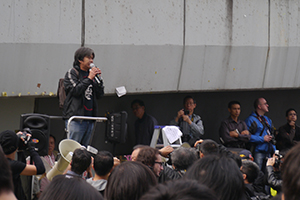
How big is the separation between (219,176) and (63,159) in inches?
106

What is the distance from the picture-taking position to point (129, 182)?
2098 millimetres

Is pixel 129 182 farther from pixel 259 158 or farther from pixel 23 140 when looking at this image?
Result: pixel 259 158

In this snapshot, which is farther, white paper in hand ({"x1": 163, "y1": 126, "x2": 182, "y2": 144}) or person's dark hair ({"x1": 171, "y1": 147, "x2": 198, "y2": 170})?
white paper in hand ({"x1": 163, "y1": 126, "x2": 182, "y2": 144})

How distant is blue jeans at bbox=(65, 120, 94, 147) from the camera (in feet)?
16.6

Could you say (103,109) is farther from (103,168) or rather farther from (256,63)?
(103,168)

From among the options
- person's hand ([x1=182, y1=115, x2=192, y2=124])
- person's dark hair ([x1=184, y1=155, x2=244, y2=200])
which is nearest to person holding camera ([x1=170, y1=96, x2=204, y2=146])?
person's hand ([x1=182, y1=115, x2=192, y2=124])

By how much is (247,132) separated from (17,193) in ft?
16.5

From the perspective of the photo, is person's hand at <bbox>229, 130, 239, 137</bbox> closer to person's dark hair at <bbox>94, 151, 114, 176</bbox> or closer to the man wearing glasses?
the man wearing glasses

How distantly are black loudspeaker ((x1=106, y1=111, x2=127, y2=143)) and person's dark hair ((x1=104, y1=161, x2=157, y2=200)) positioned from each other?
11.2 ft

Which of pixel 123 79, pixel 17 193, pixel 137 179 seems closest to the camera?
pixel 137 179

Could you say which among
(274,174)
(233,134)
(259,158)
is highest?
(274,174)

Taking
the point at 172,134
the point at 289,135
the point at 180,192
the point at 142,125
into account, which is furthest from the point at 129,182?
the point at 289,135

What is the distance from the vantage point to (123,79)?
6.98 meters

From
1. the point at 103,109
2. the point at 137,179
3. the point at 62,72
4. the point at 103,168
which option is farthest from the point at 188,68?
the point at 137,179
